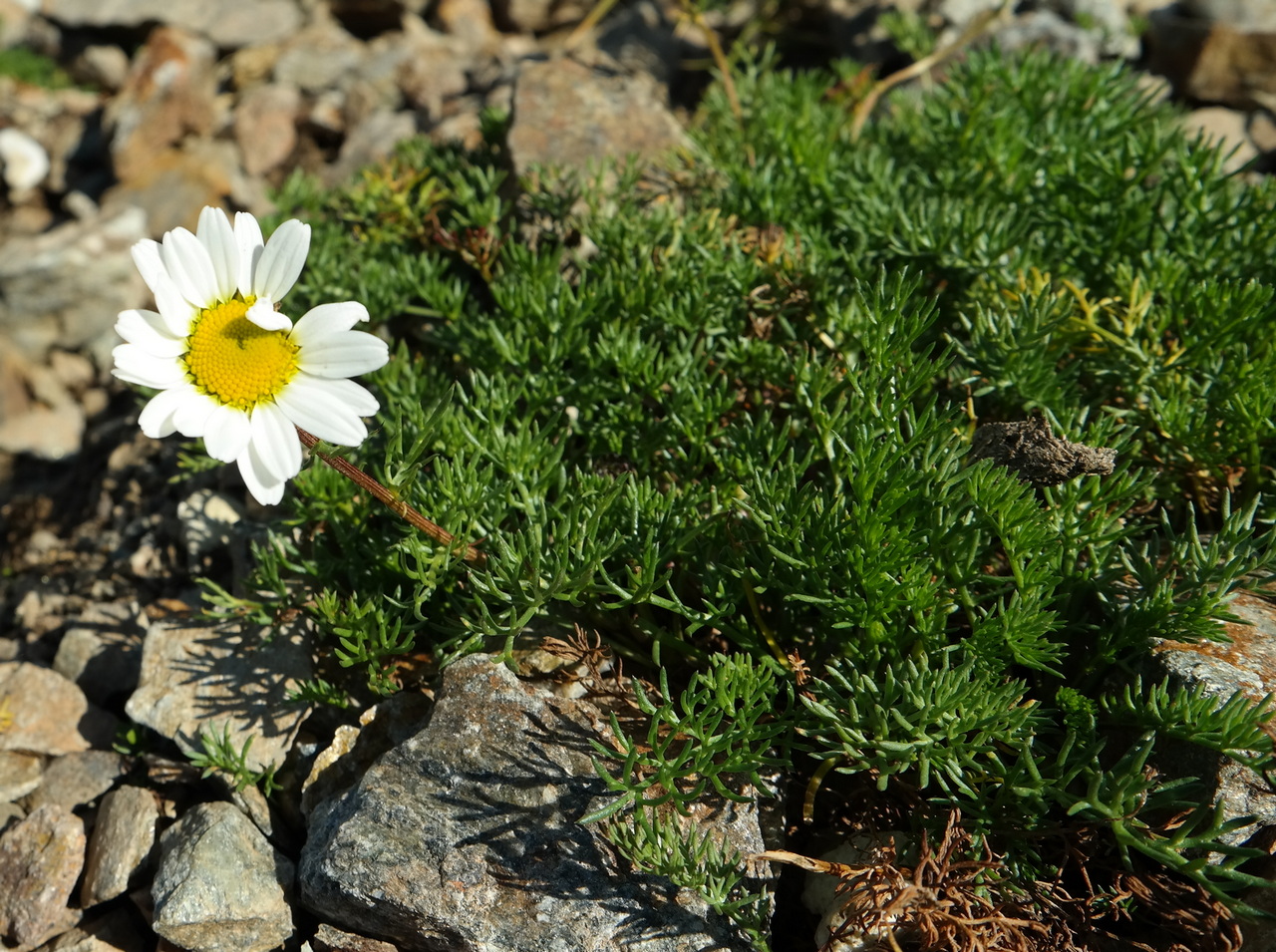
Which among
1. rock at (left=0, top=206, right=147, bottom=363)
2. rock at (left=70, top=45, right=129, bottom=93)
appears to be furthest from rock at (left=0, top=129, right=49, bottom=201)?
rock at (left=70, top=45, right=129, bottom=93)

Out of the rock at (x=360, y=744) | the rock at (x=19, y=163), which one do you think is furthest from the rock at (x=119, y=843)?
the rock at (x=19, y=163)

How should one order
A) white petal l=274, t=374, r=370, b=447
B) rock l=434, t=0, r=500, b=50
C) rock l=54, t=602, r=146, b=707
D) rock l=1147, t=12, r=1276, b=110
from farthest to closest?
rock l=434, t=0, r=500, b=50 → rock l=1147, t=12, r=1276, b=110 → rock l=54, t=602, r=146, b=707 → white petal l=274, t=374, r=370, b=447

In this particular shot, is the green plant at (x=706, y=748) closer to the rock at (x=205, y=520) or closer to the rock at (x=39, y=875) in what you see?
the rock at (x=39, y=875)

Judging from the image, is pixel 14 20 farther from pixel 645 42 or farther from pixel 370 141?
pixel 645 42

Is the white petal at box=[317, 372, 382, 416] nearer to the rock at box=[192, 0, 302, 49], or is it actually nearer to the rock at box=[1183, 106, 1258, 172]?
the rock at box=[1183, 106, 1258, 172]

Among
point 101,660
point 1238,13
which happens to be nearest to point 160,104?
point 101,660
